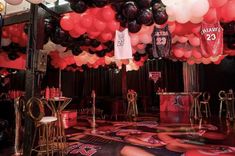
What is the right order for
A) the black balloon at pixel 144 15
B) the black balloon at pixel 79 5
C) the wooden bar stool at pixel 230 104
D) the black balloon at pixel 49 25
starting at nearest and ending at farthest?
the black balloon at pixel 79 5, the black balloon at pixel 144 15, the black balloon at pixel 49 25, the wooden bar stool at pixel 230 104

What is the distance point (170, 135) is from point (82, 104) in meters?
6.57

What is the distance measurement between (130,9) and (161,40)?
117 cm

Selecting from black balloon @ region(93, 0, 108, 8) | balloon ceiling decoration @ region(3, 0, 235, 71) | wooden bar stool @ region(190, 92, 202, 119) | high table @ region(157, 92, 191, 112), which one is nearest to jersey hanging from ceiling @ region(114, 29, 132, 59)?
balloon ceiling decoration @ region(3, 0, 235, 71)

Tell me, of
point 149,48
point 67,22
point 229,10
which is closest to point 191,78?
point 149,48

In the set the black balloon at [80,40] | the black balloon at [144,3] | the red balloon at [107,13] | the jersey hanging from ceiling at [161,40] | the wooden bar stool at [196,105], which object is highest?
the black balloon at [144,3]

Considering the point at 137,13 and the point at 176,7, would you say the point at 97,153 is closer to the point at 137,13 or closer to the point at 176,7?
the point at 137,13

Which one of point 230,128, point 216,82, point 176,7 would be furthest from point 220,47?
point 216,82

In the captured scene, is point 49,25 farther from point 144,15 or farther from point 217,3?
point 217,3

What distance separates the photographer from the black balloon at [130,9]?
360cm

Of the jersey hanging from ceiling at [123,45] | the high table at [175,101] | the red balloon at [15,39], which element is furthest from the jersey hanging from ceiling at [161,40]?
the high table at [175,101]

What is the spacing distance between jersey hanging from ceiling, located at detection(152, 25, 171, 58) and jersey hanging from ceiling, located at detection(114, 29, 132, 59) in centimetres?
64

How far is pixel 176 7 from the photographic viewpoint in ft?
11.6

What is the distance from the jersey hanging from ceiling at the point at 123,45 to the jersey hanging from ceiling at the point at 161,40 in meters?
0.64

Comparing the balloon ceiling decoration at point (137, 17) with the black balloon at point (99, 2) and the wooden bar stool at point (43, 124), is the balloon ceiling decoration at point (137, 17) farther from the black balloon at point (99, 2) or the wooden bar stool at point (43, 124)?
the wooden bar stool at point (43, 124)
